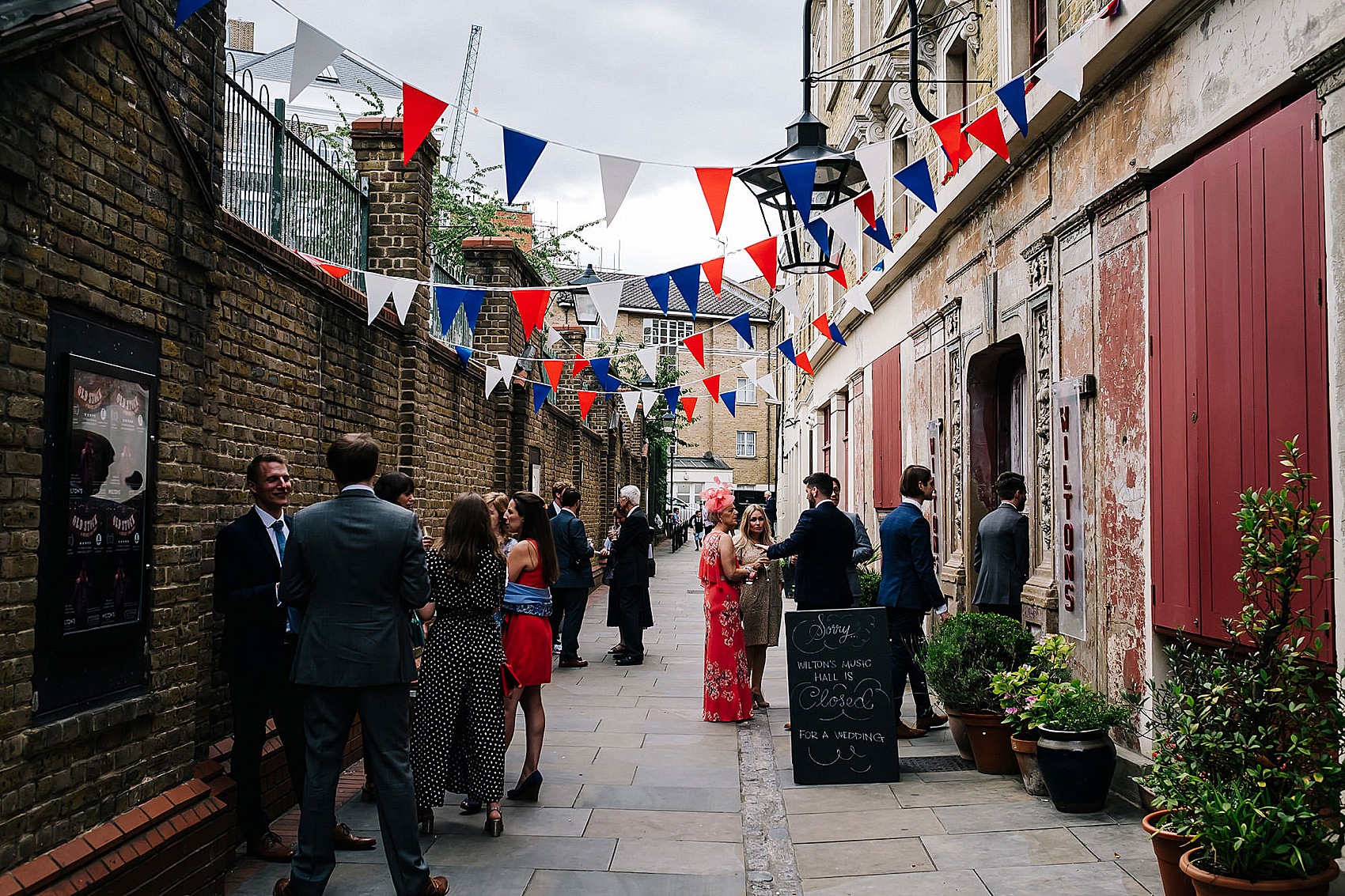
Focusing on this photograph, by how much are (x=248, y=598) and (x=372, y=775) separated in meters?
1.07

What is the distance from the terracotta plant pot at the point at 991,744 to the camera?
669cm

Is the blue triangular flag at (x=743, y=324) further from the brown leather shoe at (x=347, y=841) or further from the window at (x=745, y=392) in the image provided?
the window at (x=745, y=392)

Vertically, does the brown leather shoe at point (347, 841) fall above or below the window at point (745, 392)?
below

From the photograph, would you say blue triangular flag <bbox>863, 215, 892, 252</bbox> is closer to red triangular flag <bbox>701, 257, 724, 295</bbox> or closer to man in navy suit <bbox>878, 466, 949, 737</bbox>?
red triangular flag <bbox>701, 257, 724, 295</bbox>

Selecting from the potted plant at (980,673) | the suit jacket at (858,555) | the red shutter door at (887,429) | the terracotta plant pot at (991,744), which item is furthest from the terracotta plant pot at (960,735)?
the red shutter door at (887,429)

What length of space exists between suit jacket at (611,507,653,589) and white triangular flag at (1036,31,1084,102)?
6.58 metres

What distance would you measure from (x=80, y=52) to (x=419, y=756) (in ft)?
11.7

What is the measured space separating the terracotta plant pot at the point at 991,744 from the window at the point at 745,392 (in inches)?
1988

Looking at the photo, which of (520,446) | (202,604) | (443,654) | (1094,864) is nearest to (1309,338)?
(1094,864)

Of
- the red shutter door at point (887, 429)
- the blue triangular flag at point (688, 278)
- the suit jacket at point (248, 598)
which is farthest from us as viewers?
the red shutter door at point (887, 429)

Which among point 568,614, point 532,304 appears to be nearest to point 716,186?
point 532,304

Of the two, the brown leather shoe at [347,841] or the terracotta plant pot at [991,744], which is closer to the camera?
the brown leather shoe at [347,841]

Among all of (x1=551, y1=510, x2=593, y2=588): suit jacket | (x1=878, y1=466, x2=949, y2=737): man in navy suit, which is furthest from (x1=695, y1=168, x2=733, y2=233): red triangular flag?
(x1=551, y1=510, x2=593, y2=588): suit jacket

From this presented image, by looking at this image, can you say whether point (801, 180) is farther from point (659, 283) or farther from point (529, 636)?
point (529, 636)
